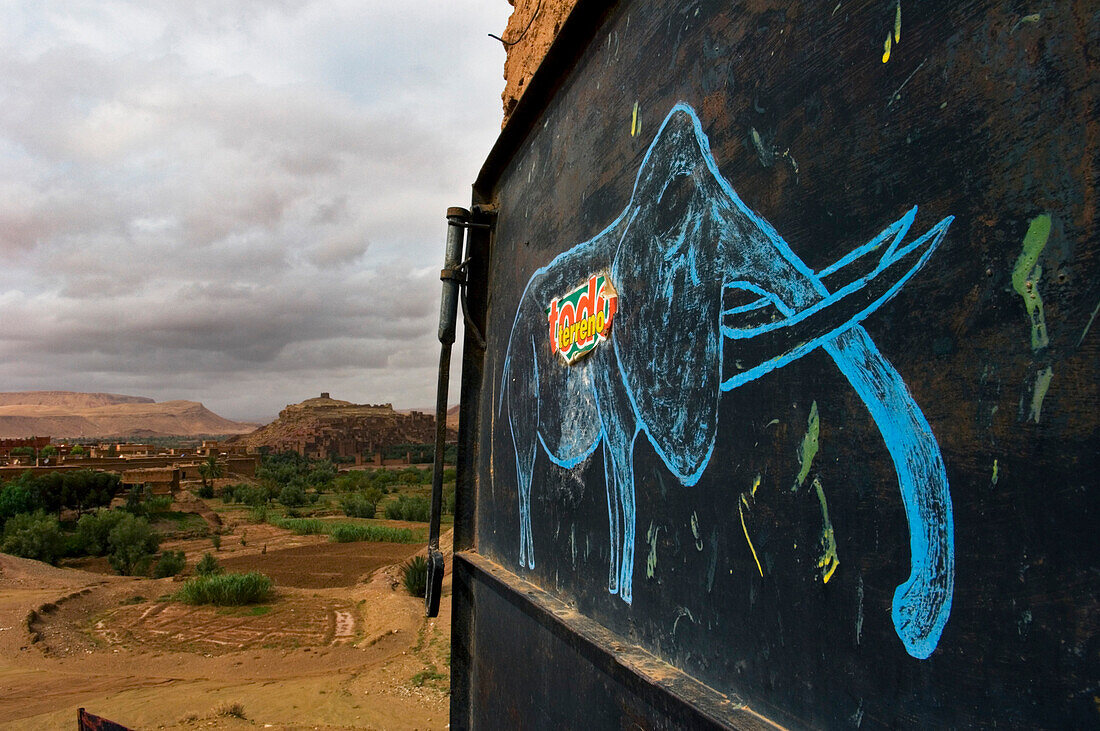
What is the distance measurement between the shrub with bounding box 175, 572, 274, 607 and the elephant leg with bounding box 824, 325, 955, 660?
12093 mm

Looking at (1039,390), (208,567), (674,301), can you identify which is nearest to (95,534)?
(208,567)

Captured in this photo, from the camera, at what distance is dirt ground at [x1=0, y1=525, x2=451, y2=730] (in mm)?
6441

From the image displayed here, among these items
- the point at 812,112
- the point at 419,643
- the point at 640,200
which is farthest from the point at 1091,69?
the point at 419,643

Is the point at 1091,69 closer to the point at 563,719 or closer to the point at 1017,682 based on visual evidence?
the point at 1017,682

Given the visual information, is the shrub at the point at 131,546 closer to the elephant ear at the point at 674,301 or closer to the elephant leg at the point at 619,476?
the elephant leg at the point at 619,476

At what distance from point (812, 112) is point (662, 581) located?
39.6 inches

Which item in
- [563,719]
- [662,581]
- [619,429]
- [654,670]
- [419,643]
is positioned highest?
[619,429]

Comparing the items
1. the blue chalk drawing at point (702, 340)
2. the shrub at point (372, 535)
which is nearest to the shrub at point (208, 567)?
the shrub at point (372, 535)

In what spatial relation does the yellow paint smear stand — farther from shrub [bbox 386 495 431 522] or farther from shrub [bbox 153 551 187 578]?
shrub [bbox 386 495 431 522]

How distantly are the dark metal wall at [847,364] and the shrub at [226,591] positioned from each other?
10813 mm

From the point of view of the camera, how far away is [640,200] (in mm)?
1760

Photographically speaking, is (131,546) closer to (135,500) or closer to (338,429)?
(135,500)

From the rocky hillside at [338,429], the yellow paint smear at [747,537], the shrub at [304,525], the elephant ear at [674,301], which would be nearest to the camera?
the yellow paint smear at [747,537]

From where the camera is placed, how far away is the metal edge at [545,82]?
2.09 metres
